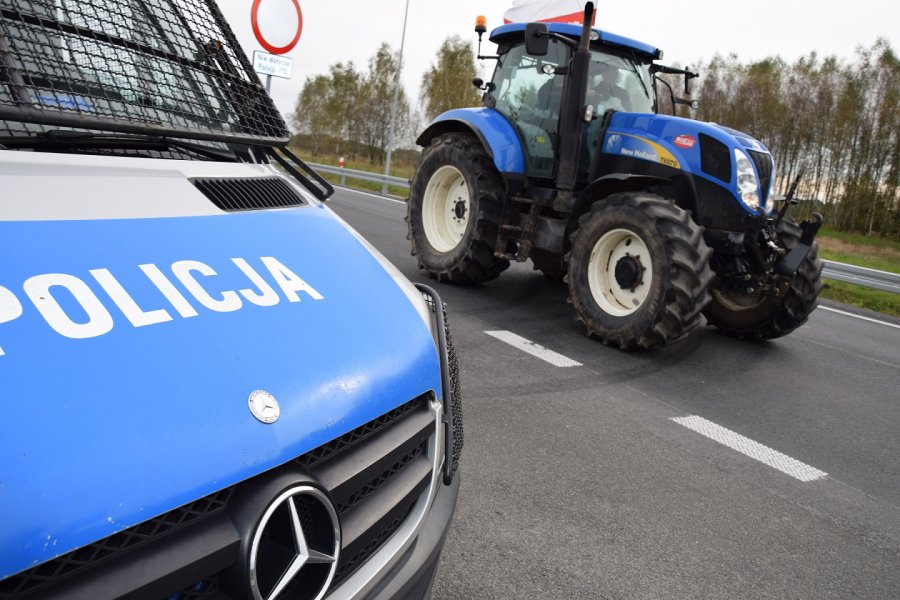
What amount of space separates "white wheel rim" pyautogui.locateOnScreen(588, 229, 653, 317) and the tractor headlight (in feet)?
2.67

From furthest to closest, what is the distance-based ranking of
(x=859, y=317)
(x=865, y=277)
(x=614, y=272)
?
(x=865, y=277) → (x=859, y=317) → (x=614, y=272)

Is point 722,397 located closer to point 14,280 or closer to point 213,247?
point 213,247

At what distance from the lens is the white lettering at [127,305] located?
1.32 meters

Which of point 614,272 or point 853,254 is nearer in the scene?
point 614,272

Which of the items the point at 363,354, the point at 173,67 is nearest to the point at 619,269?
the point at 173,67

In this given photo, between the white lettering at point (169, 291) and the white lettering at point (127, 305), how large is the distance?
0.04 m

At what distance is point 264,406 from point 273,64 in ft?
24.3

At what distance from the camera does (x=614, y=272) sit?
5.43 metres

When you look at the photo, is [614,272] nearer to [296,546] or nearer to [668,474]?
[668,474]

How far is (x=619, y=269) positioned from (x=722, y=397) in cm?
127

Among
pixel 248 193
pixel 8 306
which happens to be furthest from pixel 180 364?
pixel 248 193

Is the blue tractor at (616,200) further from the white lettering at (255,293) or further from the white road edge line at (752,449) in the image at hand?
the white lettering at (255,293)

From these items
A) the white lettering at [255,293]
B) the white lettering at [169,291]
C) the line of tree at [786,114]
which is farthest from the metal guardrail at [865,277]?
the line of tree at [786,114]

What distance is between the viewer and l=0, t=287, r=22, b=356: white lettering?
1175 millimetres
